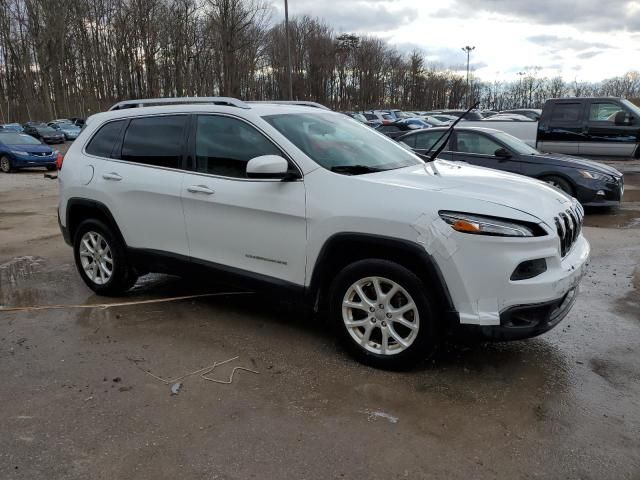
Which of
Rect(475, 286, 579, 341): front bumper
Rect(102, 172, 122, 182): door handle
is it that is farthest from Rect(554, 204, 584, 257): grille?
Rect(102, 172, 122, 182): door handle

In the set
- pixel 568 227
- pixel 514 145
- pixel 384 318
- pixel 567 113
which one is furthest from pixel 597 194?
pixel 384 318

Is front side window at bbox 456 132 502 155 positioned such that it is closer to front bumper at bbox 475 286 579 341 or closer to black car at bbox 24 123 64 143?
front bumper at bbox 475 286 579 341

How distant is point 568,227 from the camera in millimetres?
3750

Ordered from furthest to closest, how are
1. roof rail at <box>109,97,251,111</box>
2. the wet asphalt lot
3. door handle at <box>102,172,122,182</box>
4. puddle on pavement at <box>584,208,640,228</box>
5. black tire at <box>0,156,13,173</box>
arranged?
black tire at <box>0,156,13,173</box> → puddle on pavement at <box>584,208,640,228</box> → door handle at <box>102,172,122,182</box> → roof rail at <box>109,97,251,111</box> → the wet asphalt lot

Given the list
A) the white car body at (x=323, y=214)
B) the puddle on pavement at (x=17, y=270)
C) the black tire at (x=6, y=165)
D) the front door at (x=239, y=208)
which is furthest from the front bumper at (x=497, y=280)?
the black tire at (x=6, y=165)

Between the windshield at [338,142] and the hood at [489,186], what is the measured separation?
0.24m

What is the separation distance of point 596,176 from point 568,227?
651 cm

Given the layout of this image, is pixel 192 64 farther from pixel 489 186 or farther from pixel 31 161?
pixel 489 186

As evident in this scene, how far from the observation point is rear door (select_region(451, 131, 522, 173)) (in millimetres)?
9445

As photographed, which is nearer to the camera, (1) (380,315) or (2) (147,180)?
(1) (380,315)

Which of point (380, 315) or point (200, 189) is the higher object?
point (200, 189)

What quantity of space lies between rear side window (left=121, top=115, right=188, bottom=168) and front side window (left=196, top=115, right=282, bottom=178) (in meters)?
0.23

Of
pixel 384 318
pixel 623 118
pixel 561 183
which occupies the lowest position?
pixel 384 318

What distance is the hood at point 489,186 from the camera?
137 inches
